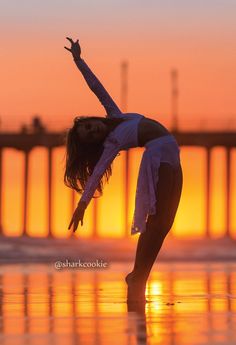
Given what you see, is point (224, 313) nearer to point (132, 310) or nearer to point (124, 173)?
point (132, 310)

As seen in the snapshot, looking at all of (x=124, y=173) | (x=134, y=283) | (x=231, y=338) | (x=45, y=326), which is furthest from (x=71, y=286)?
(x=124, y=173)

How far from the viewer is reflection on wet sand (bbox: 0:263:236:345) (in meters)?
6.46

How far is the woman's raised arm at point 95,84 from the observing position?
9.15 meters

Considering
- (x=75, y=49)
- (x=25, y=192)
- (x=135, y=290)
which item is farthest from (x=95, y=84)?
(x=25, y=192)

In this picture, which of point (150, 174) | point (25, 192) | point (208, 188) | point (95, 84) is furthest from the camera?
point (208, 188)

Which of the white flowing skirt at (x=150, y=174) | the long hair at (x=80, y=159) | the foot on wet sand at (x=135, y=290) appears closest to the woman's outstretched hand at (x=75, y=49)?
the long hair at (x=80, y=159)

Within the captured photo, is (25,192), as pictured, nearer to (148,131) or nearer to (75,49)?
(75,49)

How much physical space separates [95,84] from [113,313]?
1.88m

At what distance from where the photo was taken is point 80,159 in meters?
8.89

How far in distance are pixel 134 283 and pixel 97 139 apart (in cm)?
86

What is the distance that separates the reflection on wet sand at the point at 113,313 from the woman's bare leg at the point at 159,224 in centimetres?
14

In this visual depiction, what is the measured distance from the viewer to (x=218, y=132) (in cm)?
6066

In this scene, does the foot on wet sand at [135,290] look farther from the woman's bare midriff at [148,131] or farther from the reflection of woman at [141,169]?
the woman's bare midriff at [148,131]

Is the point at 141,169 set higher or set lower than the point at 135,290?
higher
